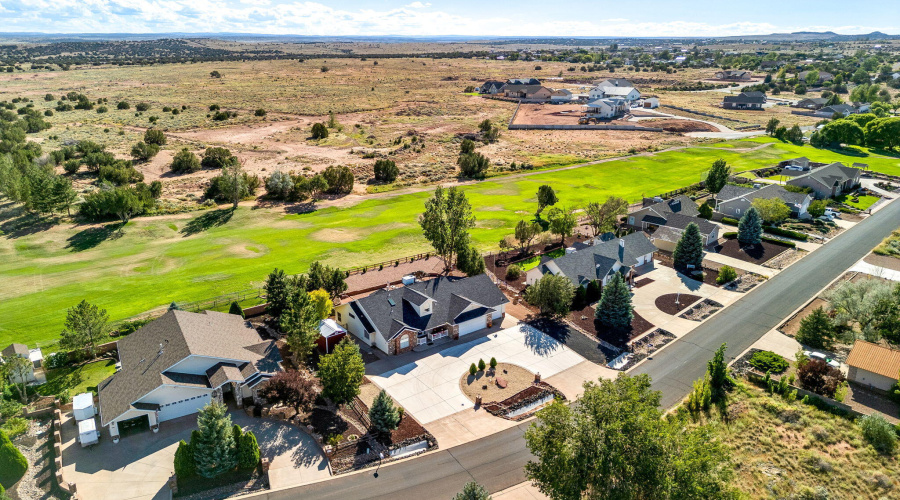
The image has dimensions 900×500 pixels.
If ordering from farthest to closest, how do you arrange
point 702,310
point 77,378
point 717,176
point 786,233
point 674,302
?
point 717,176 → point 786,233 → point 674,302 → point 702,310 → point 77,378

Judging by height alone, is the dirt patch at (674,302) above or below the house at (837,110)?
below

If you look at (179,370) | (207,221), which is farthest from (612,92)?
(179,370)

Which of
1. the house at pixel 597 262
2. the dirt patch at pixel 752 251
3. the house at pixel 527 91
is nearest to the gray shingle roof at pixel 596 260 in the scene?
the house at pixel 597 262

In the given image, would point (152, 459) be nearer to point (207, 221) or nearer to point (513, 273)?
point (513, 273)

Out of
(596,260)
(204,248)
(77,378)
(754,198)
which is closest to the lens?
(77,378)

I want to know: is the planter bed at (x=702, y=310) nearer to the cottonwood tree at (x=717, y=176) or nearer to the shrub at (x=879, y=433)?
the shrub at (x=879, y=433)
